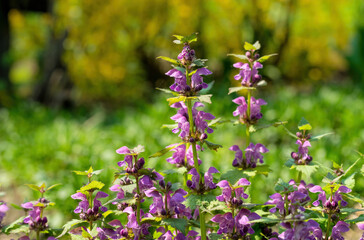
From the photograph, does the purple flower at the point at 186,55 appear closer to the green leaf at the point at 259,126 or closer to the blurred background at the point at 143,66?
the green leaf at the point at 259,126

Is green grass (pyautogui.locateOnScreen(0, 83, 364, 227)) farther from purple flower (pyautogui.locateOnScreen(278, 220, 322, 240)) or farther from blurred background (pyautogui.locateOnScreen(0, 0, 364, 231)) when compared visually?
purple flower (pyautogui.locateOnScreen(278, 220, 322, 240))

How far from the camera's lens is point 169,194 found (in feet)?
4.76

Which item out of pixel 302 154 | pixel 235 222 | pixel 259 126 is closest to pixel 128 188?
pixel 235 222

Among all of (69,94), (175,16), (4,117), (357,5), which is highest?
(357,5)

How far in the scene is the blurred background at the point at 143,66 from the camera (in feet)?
15.9

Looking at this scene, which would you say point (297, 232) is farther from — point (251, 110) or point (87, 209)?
point (87, 209)

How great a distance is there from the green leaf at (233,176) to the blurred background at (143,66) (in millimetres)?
2758

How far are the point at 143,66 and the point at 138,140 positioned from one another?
383 cm

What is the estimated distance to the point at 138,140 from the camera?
445 cm

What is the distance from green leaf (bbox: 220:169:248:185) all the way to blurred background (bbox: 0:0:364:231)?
276 cm

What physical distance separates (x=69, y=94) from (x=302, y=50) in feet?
14.7

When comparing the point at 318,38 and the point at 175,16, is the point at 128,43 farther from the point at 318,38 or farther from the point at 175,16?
the point at 318,38

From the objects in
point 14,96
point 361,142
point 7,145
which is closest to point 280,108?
point 361,142

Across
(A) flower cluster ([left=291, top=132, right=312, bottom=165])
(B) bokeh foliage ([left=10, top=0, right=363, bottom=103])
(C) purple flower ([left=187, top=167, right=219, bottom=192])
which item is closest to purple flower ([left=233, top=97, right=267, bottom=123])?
(A) flower cluster ([left=291, top=132, right=312, bottom=165])
